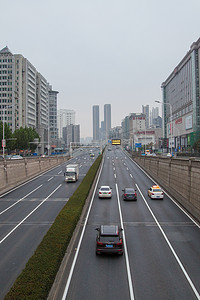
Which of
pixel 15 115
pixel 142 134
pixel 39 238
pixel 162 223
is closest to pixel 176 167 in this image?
pixel 162 223

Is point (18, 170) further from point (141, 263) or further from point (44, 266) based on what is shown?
point (44, 266)

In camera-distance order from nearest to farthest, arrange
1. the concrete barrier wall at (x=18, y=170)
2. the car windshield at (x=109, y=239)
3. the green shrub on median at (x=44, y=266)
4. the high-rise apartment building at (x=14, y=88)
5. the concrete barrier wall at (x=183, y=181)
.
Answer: the green shrub on median at (x=44, y=266)
the car windshield at (x=109, y=239)
the concrete barrier wall at (x=183, y=181)
the concrete barrier wall at (x=18, y=170)
the high-rise apartment building at (x=14, y=88)

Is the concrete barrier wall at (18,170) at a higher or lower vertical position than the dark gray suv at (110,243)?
higher

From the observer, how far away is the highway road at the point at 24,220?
1431 centimetres

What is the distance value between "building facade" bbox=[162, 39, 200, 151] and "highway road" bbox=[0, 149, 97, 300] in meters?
57.6

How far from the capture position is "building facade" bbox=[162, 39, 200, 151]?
100994mm

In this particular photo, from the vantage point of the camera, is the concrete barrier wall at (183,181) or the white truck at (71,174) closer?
the concrete barrier wall at (183,181)

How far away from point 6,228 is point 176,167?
2220 centimetres

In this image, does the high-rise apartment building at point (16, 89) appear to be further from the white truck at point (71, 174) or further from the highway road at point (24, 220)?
the highway road at point (24, 220)

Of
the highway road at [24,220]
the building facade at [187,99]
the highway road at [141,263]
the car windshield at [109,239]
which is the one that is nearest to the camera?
the highway road at [141,263]

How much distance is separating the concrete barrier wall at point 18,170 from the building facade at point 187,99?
47.1 m

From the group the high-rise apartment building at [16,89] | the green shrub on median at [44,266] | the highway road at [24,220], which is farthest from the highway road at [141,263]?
the high-rise apartment building at [16,89]

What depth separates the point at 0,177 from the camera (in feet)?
118

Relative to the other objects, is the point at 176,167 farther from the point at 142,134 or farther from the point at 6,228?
the point at 142,134
